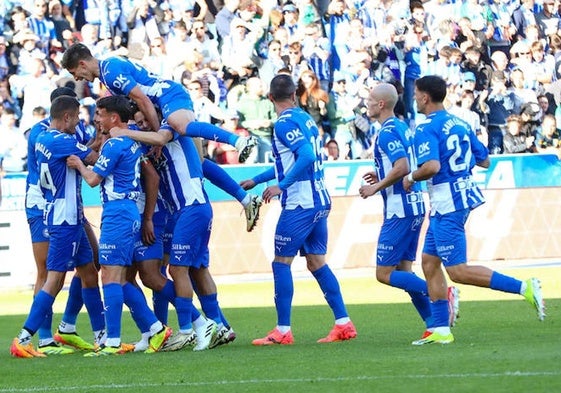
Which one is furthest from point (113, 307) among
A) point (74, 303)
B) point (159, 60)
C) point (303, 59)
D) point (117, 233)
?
point (303, 59)

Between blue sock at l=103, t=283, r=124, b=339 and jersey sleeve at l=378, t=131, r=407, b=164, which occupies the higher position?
jersey sleeve at l=378, t=131, r=407, b=164

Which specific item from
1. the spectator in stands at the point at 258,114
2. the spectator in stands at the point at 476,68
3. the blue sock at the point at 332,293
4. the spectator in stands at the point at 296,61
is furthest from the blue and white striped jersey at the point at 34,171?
the spectator in stands at the point at 476,68

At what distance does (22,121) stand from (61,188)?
11.1 metres

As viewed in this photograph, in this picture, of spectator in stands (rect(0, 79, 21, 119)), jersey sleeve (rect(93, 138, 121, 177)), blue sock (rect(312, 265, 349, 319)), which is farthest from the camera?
spectator in stands (rect(0, 79, 21, 119))

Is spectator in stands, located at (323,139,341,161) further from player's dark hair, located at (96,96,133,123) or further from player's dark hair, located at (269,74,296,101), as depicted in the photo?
player's dark hair, located at (96,96,133,123)

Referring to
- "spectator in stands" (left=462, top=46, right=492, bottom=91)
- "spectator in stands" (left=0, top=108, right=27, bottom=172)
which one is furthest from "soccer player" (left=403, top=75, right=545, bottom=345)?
"spectator in stands" (left=462, top=46, right=492, bottom=91)

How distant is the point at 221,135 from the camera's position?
11.6 metres

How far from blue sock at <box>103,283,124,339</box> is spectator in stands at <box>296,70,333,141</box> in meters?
12.9

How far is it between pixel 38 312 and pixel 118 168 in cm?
155

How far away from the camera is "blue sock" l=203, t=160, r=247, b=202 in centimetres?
1285

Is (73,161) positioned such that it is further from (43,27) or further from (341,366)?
(43,27)

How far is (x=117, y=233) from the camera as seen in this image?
11.5 m

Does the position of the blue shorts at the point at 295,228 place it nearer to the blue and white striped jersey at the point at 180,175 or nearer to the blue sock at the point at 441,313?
the blue and white striped jersey at the point at 180,175

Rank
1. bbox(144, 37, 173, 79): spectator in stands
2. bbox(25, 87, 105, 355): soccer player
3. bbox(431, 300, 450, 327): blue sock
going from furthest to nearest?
bbox(144, 37, 173, 79): spectator in stands → bbox(25, 87, 105, 355): soccer player → bbox(431, 300, 450, 327): blue sock
